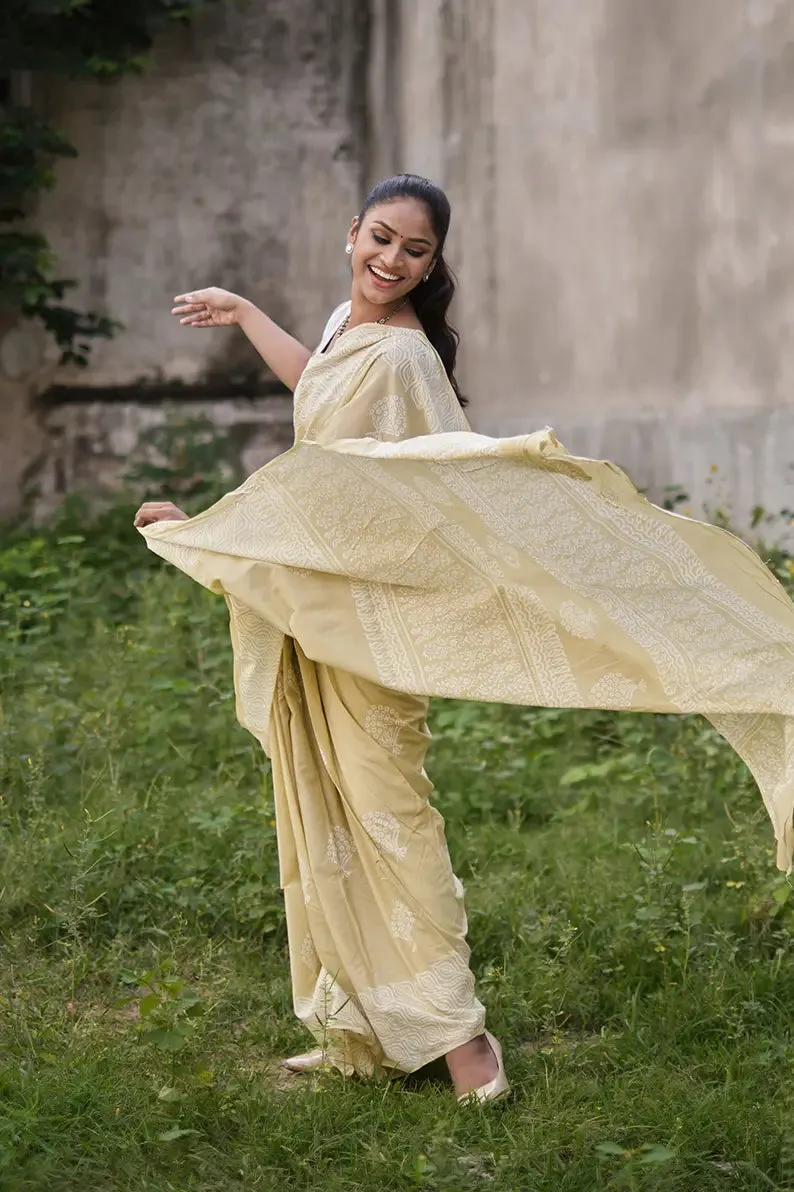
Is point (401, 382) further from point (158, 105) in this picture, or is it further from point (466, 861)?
point (158, 105)

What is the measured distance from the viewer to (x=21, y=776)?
458cm

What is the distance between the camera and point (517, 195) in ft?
25.5

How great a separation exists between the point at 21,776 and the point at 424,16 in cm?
530

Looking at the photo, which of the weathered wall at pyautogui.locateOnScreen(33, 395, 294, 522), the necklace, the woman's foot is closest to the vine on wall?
the weathered wall at pyautogui.locateOnScreen(33, 395, 294, 522)

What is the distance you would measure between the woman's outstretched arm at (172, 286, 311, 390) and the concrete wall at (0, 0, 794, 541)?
3716 millimetres

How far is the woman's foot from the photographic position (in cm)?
305

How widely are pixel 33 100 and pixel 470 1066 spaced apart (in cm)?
696

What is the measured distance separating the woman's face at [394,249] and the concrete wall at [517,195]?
12.4 ft

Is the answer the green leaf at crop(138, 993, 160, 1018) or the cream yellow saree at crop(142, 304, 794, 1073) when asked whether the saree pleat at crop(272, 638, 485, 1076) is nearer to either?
the cream yellow saree at crop(142, 304, 794, 1073)

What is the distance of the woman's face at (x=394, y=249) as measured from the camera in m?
3.11

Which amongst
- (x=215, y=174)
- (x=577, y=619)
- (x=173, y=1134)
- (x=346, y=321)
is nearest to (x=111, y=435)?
(x=215, y=174)

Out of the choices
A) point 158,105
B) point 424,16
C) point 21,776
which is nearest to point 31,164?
point 158,105

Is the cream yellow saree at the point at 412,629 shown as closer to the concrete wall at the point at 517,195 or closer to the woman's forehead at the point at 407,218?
the woman's forehead at the point at 407,218

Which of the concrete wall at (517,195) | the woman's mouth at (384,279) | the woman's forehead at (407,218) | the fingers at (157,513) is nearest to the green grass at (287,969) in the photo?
the fingers at (157,513)
